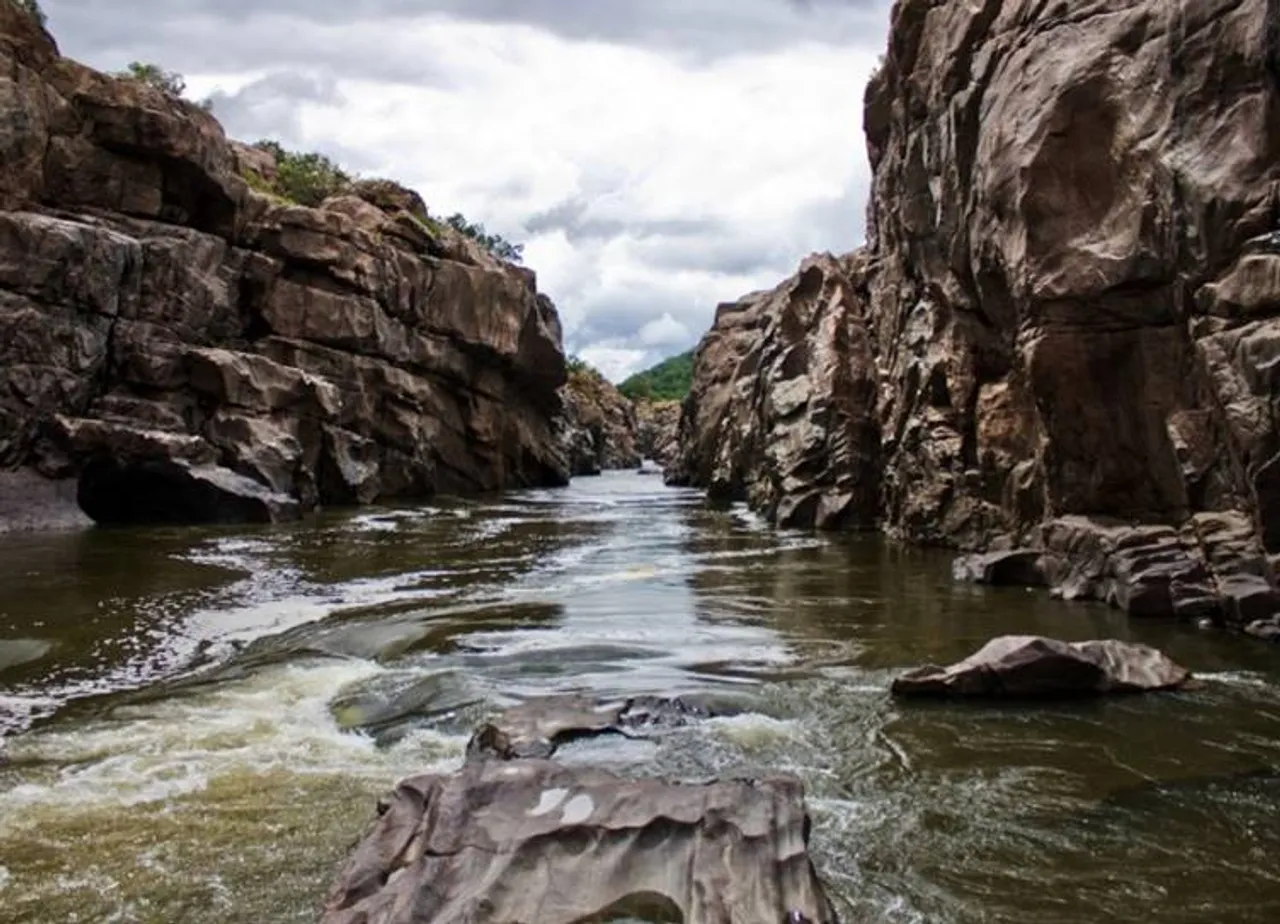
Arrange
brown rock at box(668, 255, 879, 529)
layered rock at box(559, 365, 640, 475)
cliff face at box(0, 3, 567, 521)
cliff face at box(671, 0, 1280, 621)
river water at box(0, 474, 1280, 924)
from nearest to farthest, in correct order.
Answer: river water at box(0, 474, 1280, 924) → cliff face at box(671, 0, 1280, 621) → cliff face at box(0, 3, 567, 521) → brown rock at box(668, 255, 879, 529) → layered rock at box(559, 365, 640, 475)

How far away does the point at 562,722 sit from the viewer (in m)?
8.97

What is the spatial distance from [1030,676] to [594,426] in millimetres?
76948

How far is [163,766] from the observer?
795cm

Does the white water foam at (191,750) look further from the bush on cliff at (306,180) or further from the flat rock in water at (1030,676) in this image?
the bush on cliff at (306,180)

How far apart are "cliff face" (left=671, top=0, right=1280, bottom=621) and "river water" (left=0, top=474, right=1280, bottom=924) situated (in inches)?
79.9

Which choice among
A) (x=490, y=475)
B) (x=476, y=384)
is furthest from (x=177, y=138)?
(x=490, y=475)

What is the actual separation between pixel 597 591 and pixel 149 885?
12132 millimetres

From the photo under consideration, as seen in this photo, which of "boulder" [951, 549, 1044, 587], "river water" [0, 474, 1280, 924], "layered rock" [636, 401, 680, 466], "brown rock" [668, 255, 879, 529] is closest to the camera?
"river water" [0, 474, 1280, 924]

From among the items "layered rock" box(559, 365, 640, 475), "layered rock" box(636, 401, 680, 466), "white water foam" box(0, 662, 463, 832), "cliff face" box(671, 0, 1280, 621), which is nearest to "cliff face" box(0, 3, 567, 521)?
"cliff face" box(671, 0, 1280, 621)

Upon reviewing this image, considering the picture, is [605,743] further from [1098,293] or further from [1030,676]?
[1098,293]

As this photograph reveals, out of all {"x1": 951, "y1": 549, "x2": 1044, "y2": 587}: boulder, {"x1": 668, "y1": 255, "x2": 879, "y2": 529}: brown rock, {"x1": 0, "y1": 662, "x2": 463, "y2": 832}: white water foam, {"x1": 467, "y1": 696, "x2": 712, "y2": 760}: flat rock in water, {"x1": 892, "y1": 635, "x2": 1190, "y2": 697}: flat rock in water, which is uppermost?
{"x1": 668, "y1": 255, "x2": 879, "y2": 529}: brown rock

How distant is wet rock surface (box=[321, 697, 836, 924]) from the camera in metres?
4.85

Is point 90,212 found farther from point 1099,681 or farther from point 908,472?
point 1099,681

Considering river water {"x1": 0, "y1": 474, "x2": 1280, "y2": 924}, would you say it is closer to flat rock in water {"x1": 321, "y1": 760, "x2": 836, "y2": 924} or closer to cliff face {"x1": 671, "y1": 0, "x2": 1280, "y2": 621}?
flat rock in water {"x1": 321, "y1": 760, "x2": 836, "y2": 924}
